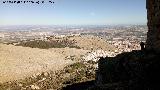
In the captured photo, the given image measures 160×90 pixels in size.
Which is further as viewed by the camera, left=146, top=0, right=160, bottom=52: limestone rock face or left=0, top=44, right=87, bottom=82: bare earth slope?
left=0, top=44, right=87, bottom=82: bare earth slope

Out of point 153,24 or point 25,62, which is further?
point 25,62

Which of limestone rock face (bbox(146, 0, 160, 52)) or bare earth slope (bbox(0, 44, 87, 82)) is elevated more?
limestone rock face (bbox(146, 0, 160, 52))

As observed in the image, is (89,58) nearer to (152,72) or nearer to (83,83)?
(83,83)

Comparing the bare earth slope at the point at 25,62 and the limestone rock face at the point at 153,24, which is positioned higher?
the limestone rock face at the point at 153,24

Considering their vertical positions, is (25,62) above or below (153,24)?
below
